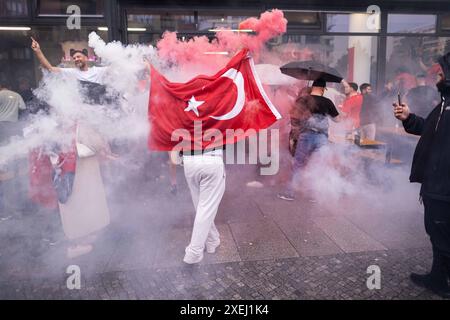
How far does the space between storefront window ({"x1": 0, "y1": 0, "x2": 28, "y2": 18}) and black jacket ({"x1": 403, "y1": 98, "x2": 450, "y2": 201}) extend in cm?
709

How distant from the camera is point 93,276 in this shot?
3.47 meters

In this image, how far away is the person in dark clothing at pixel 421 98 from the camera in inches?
285

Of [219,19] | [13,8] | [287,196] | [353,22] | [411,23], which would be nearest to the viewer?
[287,196]

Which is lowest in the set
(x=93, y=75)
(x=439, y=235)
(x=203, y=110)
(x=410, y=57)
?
(x=439, y=235)

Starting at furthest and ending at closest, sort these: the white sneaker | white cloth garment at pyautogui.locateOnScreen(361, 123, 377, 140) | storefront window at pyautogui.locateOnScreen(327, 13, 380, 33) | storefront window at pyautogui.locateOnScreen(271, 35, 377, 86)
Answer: storefront window at pyautogui.locateOnScreen(327, 13, 380, 33) < storefront window at pyautogui.locateOnScreen(271, 35, 377, 86) < white cloth garment at pyautogui.locateOnScreen(361, 123, 377, 140) < the white sneaker

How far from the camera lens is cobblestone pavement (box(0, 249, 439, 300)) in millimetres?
3152

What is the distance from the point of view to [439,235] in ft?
10.3

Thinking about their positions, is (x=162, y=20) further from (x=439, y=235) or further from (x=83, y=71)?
(x=439, y=235)

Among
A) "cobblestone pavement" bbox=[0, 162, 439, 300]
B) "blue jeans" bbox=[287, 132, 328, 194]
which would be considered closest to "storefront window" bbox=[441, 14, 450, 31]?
"cobblestone pavement" bbox=[0, 162, 439, 300]

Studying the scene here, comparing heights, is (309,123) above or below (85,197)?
above

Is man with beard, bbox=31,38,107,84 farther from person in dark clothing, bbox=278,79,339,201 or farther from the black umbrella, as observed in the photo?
person in dark clothing, bbox=278,79,339,201

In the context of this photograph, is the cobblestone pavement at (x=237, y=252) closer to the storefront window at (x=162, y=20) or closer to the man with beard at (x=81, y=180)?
the man with beard at (x=81, y=180)

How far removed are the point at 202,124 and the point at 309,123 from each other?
2652 mm

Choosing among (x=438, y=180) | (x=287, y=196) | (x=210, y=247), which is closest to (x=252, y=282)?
(x=210, y=247)
